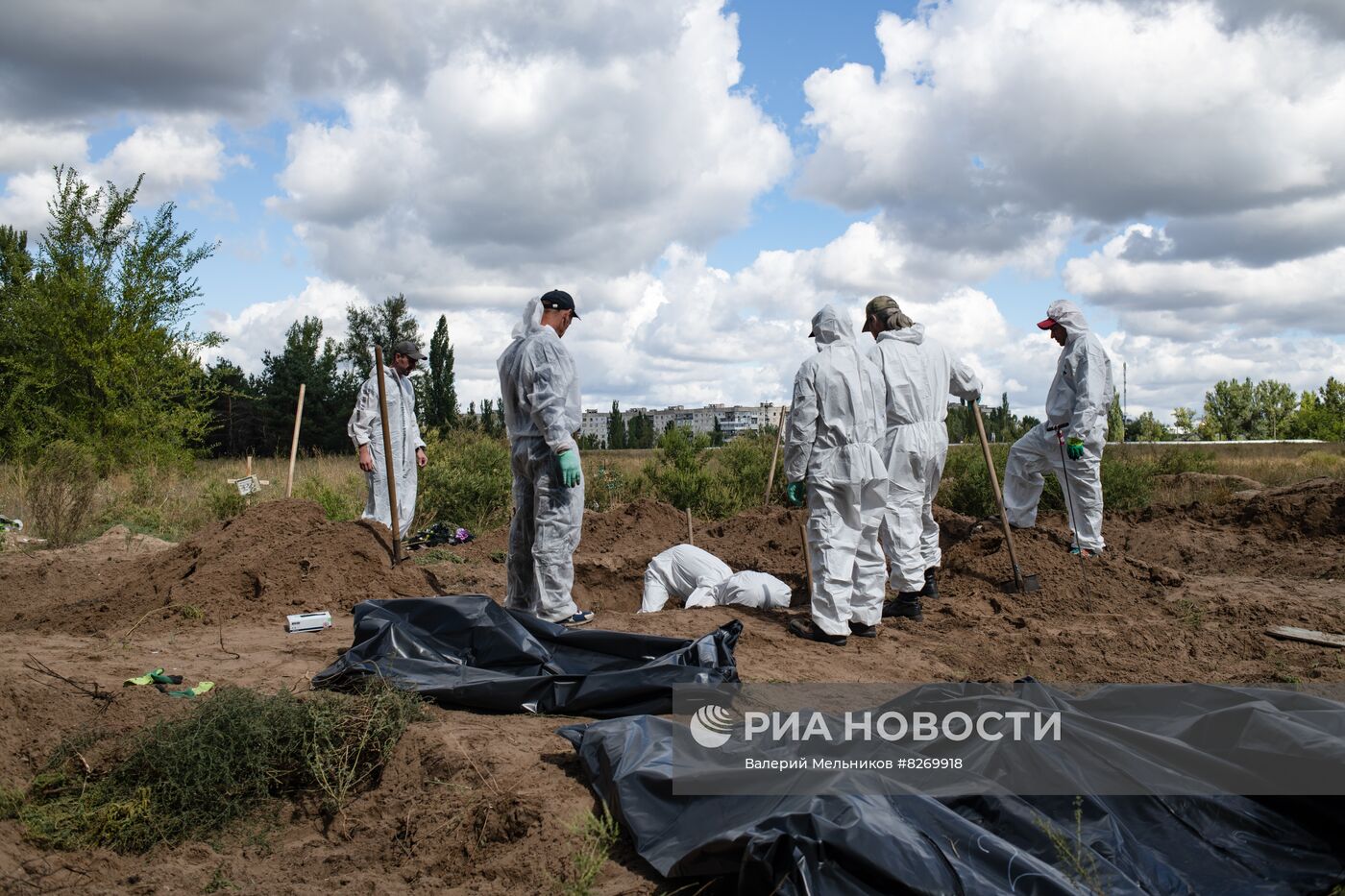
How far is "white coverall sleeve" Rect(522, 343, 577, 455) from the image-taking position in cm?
556

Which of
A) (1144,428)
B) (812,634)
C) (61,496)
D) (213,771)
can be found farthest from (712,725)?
(1144,428)

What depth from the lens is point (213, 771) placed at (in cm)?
337

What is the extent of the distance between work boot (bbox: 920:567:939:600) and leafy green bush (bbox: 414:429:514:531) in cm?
497

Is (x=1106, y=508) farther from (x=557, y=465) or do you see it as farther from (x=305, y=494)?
(x=305, y=494)

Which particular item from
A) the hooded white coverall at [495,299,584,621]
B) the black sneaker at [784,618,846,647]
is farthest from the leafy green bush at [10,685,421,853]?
the black sneaker at [784,618,846,647]

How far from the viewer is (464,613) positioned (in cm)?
Answer: 470

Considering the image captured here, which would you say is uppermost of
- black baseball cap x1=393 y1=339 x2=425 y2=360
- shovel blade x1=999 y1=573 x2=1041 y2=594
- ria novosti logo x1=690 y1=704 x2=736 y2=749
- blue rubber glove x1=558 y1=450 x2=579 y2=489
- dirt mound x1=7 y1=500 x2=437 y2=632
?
black baseball cap x1=393 y1=339 x2=425 y2=360

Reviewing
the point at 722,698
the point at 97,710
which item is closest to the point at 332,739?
the point at 97,710

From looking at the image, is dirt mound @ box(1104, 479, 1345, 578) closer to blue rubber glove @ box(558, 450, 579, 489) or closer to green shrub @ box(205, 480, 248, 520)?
blue rubber glove @ box(558, 450, 579, 489)

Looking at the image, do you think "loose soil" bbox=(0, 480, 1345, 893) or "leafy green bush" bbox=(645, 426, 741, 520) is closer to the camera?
"loose soil" bbox=(0, 480, 1345, 893)

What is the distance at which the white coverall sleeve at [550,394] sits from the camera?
556 cm

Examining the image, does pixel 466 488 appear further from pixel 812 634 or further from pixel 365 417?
pixel 812 634

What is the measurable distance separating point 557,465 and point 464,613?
4.17 ft

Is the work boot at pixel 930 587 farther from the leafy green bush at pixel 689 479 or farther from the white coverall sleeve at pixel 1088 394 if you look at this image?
the leafy green bush at pixel 689 479
